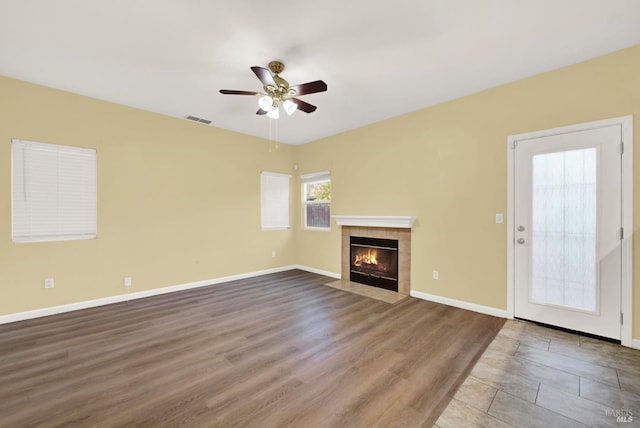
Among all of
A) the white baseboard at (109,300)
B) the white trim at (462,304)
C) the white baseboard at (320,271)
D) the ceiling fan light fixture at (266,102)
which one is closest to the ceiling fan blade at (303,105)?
the ceiling fan light fixture at (266,102)

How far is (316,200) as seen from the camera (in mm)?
5785

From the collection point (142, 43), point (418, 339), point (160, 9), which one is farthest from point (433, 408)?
point (142, 43)

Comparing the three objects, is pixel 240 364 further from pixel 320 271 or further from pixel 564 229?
pixel 564 229

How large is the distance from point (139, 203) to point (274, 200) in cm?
245

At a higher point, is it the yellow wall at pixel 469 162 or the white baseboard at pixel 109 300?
the yellow wall at pixel 469 162

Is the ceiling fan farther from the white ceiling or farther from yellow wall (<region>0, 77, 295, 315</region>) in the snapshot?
yellow wall (<region>0, 77, 295, 315</region>)

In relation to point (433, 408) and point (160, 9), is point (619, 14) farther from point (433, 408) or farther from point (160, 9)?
point (160, 9)

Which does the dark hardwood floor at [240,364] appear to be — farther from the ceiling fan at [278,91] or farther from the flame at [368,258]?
the ceiling fan at [278,91]

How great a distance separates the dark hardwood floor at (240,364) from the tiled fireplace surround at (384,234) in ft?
1.95

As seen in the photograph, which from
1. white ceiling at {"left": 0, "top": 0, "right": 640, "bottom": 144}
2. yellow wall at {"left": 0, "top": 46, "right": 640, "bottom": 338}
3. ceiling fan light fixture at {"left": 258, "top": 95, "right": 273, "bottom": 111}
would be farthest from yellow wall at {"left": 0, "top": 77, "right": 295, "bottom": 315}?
ceiling fan light fixture at {"left": 258, "top": 95, "right": 273, "bottom": 111}

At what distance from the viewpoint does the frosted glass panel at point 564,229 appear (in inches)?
106

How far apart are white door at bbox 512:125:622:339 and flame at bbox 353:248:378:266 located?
204cm

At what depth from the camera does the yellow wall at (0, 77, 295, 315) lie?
3154 mm

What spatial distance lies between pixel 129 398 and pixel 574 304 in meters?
4.15
